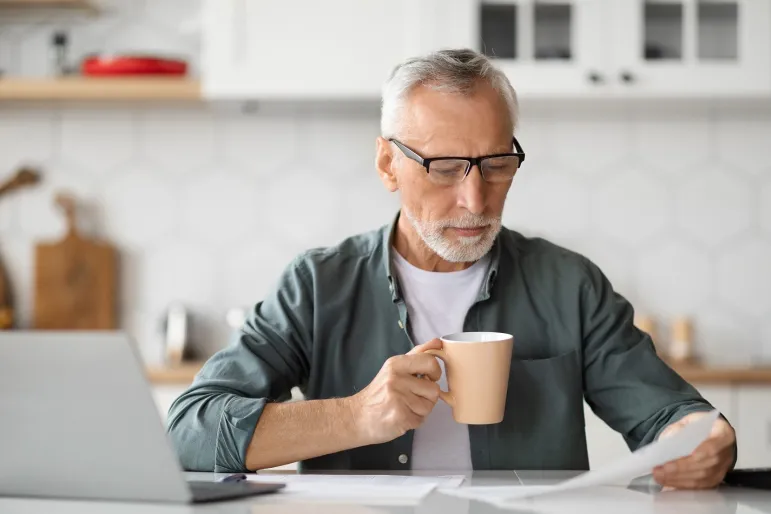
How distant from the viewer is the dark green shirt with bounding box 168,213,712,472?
143cm

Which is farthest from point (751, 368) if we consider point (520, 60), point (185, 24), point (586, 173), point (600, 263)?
point (185, 24)

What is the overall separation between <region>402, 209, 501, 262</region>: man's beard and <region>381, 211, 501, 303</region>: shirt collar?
59mm

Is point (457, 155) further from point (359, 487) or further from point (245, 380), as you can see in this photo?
point (359, 487)

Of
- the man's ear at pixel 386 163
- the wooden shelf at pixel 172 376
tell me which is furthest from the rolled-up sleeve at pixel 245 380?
the wooden shelf at pixel 172 376

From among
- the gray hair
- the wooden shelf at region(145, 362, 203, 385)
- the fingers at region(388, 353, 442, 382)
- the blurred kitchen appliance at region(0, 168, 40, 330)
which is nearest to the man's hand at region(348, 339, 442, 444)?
the fingers at region(388, 353, 442, 382)

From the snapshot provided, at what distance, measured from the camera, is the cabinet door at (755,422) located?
8.09ft

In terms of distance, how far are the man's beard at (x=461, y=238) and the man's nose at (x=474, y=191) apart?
0.02 m

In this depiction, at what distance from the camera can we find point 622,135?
9.32 feet

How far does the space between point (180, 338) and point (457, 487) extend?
183cm

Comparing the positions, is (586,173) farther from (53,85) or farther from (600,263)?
(53,85)

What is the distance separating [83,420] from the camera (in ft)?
2.98

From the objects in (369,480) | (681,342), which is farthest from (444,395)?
(681,342)

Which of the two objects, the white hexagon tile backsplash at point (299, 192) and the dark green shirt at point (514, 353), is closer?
the dark green shirt at point (514, 353)

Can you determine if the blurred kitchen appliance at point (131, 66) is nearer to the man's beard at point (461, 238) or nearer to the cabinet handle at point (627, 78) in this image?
the cabinet handle at point (627, 78)
